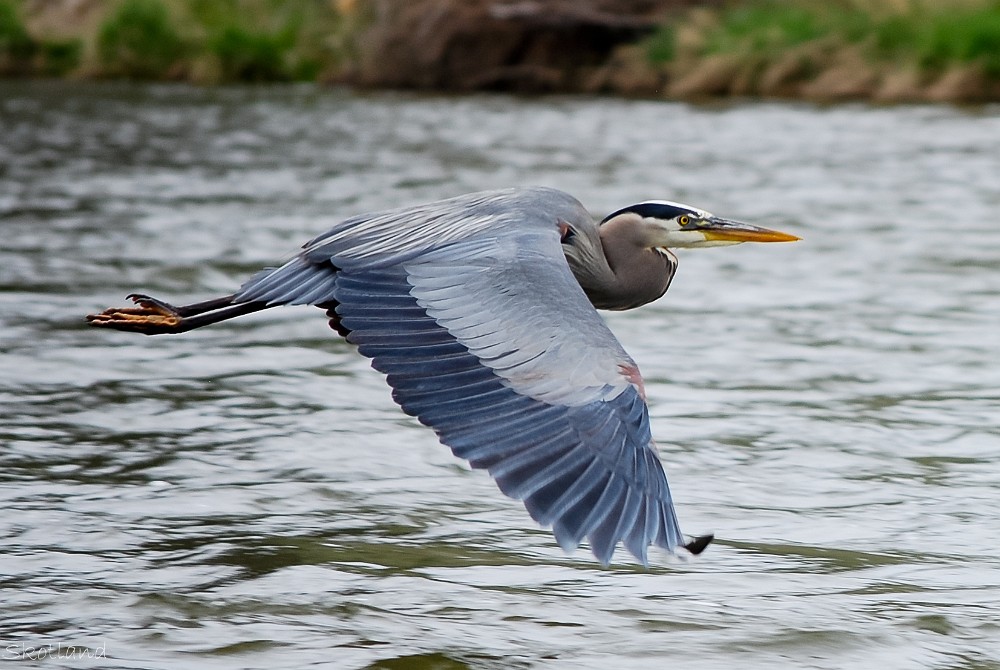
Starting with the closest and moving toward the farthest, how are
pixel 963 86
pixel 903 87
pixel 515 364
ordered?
pixel 515 364 → pixel 963 86 → pixel 903 87

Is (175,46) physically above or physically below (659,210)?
above

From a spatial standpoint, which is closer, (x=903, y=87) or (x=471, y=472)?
(x=471, y=472)

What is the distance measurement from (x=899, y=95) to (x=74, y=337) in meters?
17.0

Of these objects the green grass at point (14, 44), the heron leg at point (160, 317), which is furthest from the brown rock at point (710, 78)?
the heron leg at point (160, 317)

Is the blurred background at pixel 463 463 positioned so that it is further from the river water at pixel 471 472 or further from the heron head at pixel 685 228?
the heron head at pixel 685 228

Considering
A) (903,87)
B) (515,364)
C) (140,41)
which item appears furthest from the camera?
(140,41)

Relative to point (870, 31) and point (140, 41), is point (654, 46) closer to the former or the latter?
point (870, 31)

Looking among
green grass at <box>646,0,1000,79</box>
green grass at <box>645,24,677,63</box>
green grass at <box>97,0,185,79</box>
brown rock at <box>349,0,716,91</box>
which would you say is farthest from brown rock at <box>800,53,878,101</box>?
green grass at <box>97,0,185,79</box>

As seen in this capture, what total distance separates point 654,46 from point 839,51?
3775mm

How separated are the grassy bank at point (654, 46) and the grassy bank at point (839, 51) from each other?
0.9 inches

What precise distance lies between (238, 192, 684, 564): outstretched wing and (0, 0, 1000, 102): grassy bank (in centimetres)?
1857

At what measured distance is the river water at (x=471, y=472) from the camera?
4.23 meters

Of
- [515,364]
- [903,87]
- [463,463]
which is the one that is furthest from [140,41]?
[515,364]

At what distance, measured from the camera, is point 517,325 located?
4.34m
